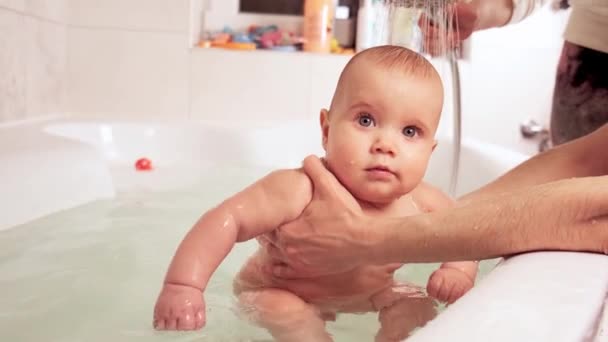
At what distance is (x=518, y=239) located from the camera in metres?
0.69

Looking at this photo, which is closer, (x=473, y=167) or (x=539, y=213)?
(x=539, y=213)

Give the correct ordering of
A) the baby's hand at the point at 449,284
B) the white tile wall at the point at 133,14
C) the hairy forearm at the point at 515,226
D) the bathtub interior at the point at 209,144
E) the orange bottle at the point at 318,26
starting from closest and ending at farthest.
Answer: the hairy forearm at the point at 515,226, the baby's hand at the point at 449,284, the bathtub interior at the point at 209,144, the white tile wall at the point at 133,14, the orange bottle at the point at 318,26

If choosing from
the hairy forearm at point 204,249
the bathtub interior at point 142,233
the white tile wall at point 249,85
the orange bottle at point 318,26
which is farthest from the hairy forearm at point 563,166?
the orange bottle at point 318,26

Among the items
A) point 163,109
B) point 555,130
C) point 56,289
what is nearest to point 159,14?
point 163,109

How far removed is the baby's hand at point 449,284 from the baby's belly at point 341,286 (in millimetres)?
61

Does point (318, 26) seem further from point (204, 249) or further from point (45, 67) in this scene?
point (204, 249)

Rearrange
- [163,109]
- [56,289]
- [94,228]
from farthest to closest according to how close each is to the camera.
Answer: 1. [163,109]
2. [94,228]
3. [56,289]

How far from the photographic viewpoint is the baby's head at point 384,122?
86 cm

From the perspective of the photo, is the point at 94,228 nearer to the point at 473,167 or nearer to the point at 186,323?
the point at 186,323

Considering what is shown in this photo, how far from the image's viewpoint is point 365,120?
87 cm

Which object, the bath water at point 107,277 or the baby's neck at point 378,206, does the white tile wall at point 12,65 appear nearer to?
the bath water at point 107,277

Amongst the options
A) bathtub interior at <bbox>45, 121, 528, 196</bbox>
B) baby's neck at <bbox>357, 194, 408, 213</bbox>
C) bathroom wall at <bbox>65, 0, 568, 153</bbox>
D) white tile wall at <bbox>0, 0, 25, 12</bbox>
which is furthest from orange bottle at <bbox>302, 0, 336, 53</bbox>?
baby's neck at <bbox>357, 194, 408, 213</bbox>

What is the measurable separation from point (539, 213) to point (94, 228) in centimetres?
92

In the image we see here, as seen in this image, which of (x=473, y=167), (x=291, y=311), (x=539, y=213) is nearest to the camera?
(x=539, y=213)
